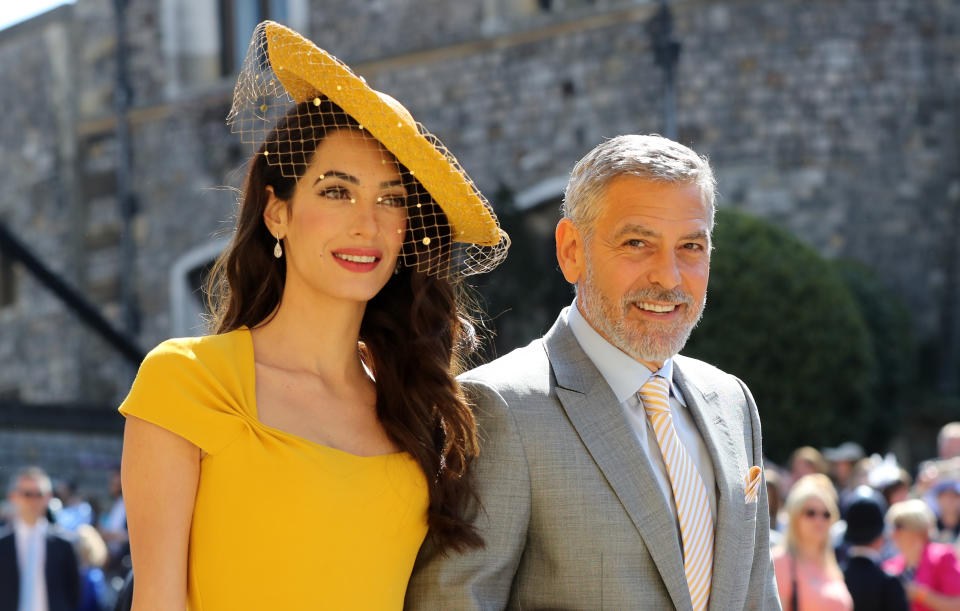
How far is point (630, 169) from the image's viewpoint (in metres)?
2.50

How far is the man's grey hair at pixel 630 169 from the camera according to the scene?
8.20 feet

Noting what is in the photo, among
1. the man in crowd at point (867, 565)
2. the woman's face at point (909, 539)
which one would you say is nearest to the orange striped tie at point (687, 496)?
the man in crowd at point (867, 565)

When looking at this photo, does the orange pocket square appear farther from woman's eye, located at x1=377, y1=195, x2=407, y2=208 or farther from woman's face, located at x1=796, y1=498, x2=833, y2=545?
woman's face, located at x1=796, y1=498, x2=833, y2=545

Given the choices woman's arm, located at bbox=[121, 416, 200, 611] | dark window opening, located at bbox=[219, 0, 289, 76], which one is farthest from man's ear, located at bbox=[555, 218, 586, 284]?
dark window opening, located at bbox=[219, 0, 289, 76]

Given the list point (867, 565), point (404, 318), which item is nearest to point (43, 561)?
point (867, 565)

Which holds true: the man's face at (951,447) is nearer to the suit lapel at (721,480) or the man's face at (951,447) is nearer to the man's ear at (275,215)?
the suit lapel at (721,480)

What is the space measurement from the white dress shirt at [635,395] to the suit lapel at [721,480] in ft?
0.07

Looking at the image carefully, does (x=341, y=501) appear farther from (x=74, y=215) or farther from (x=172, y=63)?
(x=74, y=215)

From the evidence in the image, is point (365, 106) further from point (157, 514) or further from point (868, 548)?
→ point (868, 548)

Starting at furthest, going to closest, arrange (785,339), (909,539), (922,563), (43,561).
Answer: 1. (785,339)
2. (43,561)
3. (909,539)
4. (922,563)

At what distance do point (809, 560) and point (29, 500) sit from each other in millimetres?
3800

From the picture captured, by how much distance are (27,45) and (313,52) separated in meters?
16.3

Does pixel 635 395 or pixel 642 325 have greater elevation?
pixel 642 325

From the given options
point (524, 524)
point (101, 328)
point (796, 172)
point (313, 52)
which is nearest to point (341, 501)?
Answer: point (524, 524)
